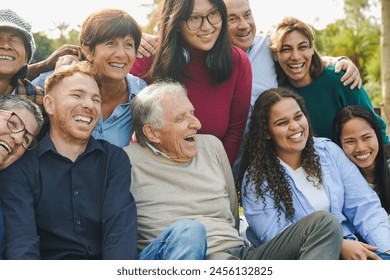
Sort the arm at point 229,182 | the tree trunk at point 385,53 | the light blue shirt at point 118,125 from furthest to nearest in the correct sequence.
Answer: the tree trunk at point 385,53 → the light blue shirt at point 118,125 → the arm at point 229,182

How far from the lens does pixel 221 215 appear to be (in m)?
3.69

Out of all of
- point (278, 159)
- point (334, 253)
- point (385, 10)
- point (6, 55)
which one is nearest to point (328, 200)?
point (278, 159)

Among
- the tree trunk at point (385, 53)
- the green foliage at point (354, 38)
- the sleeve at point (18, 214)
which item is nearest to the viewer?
the sleeve at point (18, 214)

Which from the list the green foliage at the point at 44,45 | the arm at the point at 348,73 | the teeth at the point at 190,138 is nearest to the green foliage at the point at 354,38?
the green foliage at the point at 44,45

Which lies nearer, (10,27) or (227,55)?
(10,27)

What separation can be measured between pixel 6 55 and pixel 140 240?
1574 millimetres

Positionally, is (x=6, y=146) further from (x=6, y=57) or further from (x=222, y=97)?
(x=222, y=97)

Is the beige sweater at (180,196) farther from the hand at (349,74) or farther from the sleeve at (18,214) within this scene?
the hand at (349,74)

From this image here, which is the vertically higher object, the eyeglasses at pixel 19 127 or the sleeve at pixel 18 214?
the eyeglasses at pixel 19 127

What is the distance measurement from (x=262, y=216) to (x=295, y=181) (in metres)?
0.36

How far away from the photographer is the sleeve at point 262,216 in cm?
374

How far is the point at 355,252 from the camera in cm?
352

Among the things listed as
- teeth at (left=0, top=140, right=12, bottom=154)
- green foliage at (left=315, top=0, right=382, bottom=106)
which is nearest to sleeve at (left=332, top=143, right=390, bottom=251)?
teeth at (left=0, top=140, right=12, bottom=154)
